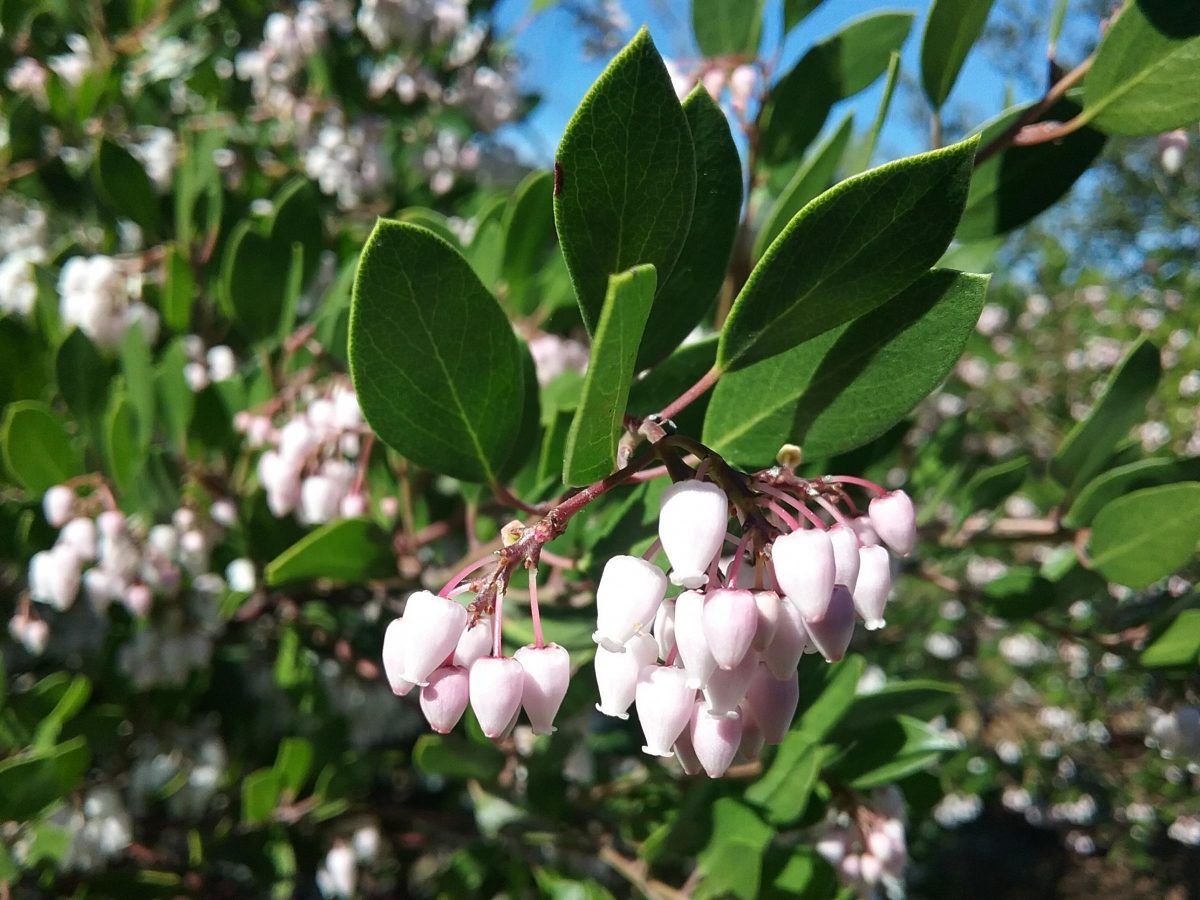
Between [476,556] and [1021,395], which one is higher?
[476,556]

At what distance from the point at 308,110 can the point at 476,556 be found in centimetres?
173

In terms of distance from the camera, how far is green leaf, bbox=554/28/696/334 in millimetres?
516

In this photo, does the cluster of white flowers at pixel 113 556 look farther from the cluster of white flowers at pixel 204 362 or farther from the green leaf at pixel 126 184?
the green leaf at pixel 126 184

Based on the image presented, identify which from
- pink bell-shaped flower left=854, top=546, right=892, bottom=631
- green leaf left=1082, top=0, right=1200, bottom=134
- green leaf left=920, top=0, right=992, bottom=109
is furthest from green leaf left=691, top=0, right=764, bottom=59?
pink bell-shaped flower left=854, top=546, right=892, bottom=631

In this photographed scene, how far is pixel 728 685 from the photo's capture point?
575 mm

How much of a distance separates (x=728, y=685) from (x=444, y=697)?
7.8 inches

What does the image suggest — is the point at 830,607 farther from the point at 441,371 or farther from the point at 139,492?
the point at 139,492

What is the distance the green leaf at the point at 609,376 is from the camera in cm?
48

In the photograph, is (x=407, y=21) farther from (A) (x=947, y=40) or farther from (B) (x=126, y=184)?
(A) (x=947, y=40)

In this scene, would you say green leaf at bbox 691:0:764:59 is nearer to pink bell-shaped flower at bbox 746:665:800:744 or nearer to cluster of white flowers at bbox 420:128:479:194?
pink bell-shaped flower at bbox 746:665:800:744

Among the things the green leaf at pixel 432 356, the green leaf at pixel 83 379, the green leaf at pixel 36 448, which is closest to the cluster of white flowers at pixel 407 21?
the green leaf at pixel 83 379

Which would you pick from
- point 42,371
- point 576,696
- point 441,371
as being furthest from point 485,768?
point 42,371

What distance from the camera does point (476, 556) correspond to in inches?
40.3

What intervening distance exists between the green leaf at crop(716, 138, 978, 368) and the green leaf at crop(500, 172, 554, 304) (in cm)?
67
